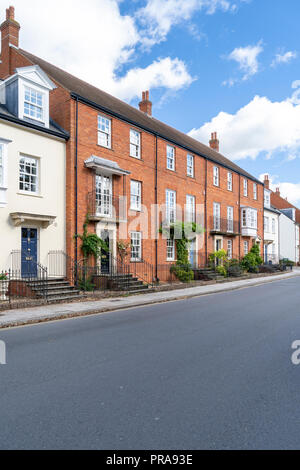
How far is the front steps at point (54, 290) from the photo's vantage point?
41.6 feet

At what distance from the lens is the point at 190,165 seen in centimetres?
2498

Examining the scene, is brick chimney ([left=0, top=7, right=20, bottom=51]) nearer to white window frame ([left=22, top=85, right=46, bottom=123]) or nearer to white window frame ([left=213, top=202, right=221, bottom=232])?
white window frame ([left=22, top=85, right=46, bottom=123])

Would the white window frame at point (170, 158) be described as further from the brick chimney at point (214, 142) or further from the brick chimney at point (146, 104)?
the brick chimney at point (214, 142)

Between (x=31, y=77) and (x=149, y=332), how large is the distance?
499 inches

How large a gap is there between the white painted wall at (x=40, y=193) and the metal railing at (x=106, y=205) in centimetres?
142

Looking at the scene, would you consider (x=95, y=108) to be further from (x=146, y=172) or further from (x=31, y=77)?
(x=146, y=172)

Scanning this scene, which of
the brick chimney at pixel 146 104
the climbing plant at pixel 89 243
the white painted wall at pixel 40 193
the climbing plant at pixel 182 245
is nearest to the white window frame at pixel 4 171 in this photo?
the white painted wall at pixel 40 193

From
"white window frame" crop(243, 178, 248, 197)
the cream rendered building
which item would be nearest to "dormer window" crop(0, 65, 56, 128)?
the cream rendered building

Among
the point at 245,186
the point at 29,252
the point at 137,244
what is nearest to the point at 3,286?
the point at 29,252

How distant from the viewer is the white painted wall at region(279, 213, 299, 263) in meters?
47.8

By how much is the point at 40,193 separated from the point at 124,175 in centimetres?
529

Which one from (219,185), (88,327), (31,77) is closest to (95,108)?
(31,77)

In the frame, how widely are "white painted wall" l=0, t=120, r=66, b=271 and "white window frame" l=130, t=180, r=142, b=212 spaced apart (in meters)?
4.58

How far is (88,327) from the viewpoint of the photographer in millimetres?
8539
